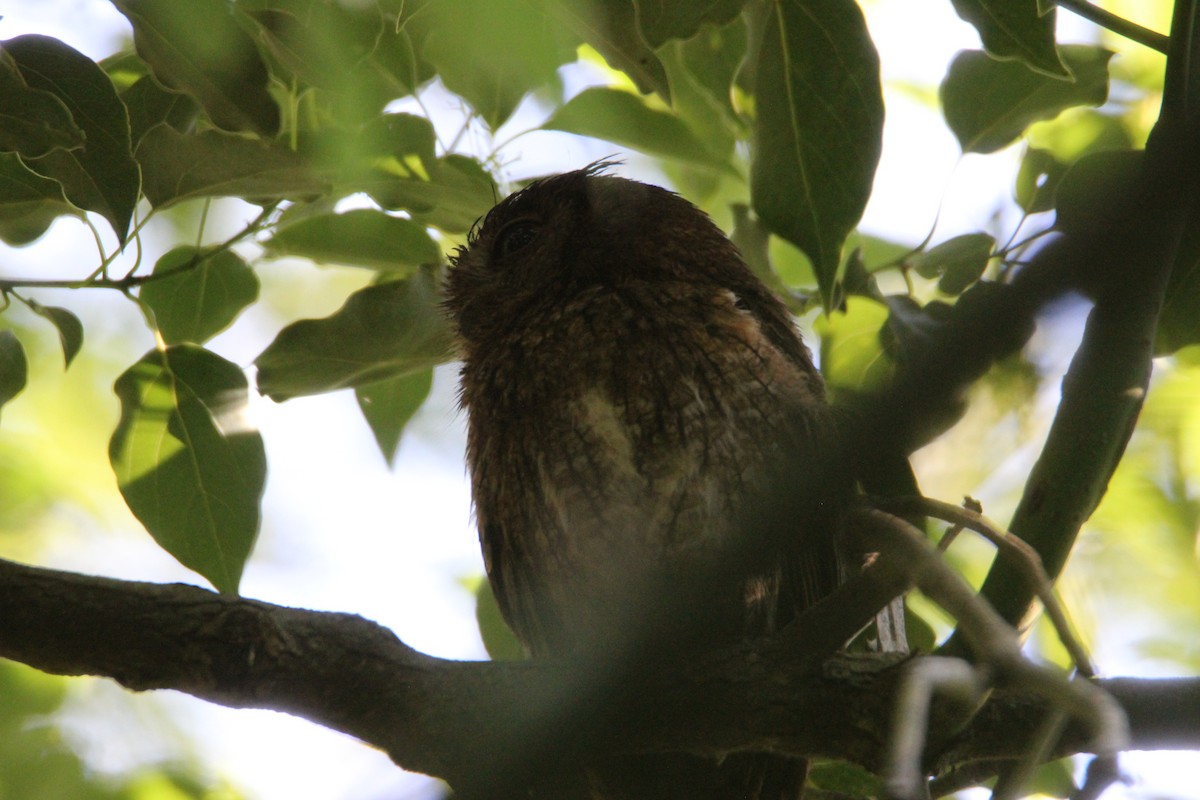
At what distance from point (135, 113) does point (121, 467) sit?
59 cm

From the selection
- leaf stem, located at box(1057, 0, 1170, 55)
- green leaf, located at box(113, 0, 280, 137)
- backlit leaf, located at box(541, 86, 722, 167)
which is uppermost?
backlit leaf, located at box(541, 86, 722, 167)

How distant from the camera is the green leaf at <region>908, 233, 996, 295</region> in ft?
6.75

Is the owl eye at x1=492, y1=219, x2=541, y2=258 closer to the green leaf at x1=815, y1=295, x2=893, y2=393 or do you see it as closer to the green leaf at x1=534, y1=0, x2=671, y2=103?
the green leaf at x1=815, y1=295, x2=893, y2=393

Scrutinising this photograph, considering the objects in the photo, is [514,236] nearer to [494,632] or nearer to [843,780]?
[494,632]

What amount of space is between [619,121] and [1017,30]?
85 cm

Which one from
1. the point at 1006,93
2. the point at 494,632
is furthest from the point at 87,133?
the point at 1006,93

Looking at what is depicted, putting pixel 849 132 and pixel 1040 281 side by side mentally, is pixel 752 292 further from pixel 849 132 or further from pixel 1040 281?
pixel 1040 281

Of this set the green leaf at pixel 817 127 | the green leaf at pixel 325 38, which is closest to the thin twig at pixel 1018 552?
the green leaf at pixel 817 127

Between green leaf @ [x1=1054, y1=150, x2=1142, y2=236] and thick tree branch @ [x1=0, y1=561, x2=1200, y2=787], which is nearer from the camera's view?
thick tree branch @ [x1=0, y1=561, x2=1200, y2=787]

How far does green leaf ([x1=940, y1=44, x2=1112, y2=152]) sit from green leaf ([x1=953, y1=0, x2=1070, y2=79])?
44 cm

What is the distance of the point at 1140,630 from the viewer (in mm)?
2660

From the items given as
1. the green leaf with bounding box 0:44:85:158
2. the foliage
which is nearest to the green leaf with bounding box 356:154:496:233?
the foliage

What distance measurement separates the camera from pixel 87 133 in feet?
5.44

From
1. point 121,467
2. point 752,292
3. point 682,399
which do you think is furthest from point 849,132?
point 121,467
